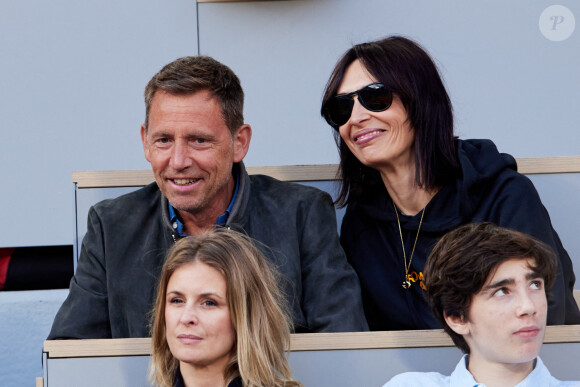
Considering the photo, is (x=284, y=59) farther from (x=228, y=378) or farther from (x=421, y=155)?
(x=228, y=378)

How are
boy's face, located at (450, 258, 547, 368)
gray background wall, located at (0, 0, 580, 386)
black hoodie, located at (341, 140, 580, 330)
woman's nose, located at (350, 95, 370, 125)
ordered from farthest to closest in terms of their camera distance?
1. gray background wall, located at (0, 0, 580, 386)
2. woman's nose, located at (350, 95, 370, 125)
3. black hoodie, located at (341, 140, 580, 330)
4. boy's face, located at (450, 258, 547, 368)

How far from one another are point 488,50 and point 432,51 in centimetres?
22

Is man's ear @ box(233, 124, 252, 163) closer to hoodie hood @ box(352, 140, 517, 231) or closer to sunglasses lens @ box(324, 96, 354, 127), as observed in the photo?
sunglasses lens @ box(324, 96, 354, 127)

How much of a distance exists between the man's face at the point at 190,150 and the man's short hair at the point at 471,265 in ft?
2.24

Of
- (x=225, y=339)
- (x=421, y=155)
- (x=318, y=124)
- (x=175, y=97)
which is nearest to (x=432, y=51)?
(x=318, y=124)

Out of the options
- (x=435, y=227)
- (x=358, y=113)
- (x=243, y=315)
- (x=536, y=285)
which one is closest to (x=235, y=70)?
(x=358, y=113)

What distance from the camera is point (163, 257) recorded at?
8.87 ft

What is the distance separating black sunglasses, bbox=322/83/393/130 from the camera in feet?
8.82

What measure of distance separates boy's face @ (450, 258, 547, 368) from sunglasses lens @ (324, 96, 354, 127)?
74cm

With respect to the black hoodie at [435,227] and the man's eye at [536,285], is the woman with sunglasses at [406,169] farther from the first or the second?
the man's eye at [536,285]

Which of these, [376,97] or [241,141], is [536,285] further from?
[241,141]

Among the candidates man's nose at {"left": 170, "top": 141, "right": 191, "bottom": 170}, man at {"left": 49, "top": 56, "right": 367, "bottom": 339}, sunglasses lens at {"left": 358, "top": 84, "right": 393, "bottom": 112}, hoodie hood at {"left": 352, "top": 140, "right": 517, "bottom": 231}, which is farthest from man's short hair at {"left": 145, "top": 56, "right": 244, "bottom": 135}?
hoodie hood at {"left": 352, "top": 140, "right": 517, "bottom": 231}

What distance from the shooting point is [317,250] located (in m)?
2.69

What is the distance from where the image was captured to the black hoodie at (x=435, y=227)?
254cm
